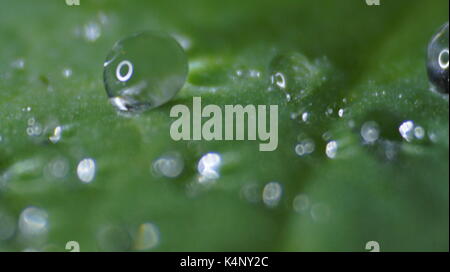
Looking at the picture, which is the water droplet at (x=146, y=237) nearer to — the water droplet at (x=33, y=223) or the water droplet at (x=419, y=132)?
the water droplet at (x=33, y=223)

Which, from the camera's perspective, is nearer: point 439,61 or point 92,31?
point 439,61

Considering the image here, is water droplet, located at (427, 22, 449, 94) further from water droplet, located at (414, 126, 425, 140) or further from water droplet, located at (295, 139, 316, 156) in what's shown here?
water droplet, located at (295, 139, 316, 156)

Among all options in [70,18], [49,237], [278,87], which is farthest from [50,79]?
[278,87]

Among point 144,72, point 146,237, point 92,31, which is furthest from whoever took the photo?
point 92,31

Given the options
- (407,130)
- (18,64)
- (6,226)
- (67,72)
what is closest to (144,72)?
(67,72)

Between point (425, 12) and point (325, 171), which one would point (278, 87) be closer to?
point (325, 171)

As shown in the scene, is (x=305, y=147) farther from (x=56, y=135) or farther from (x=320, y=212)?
(x=56, y=135)

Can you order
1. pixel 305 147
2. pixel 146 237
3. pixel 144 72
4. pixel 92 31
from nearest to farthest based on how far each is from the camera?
pixel 146 237, pixel 305 147, pixel 144 72, pixel 92 31

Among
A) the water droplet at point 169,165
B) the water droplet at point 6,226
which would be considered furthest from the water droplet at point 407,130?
the water droplet at point 6,226
